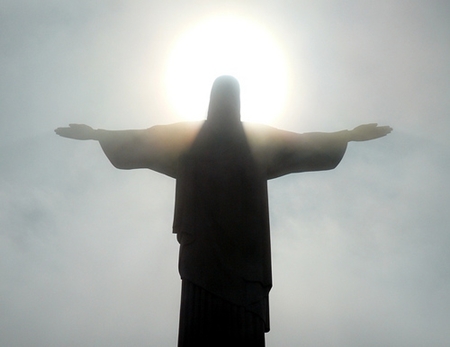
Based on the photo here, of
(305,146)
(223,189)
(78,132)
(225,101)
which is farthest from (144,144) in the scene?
(305,146)

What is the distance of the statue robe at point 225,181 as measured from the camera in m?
6.41

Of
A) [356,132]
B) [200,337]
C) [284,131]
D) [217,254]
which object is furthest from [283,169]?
[200,337]

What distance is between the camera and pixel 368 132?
303 inches

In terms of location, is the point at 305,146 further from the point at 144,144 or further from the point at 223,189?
the point at 144,144

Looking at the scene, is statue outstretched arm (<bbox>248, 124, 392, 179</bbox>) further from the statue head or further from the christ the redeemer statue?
the statue head

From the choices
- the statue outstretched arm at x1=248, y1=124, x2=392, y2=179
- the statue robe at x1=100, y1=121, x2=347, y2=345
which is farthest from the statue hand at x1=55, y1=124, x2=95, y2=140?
the statue outstretched arm at x1=248, y1=124, x2=392, y2=179

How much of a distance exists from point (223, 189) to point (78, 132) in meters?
2.27

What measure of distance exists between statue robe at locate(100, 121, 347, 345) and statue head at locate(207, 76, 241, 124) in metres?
0.15

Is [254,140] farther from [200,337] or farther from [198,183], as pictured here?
[200,337]

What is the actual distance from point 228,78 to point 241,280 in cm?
289

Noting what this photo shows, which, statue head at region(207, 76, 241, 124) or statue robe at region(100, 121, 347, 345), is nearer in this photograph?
statue robe at region(100, 121, 347, 345)

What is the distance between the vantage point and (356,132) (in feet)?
25.4

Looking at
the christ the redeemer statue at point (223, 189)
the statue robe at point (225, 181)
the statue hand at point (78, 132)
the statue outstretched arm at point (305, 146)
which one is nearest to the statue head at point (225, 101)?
the christ the redeemer statue at point (223, 189)

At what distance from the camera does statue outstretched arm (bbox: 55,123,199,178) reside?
7.44m
